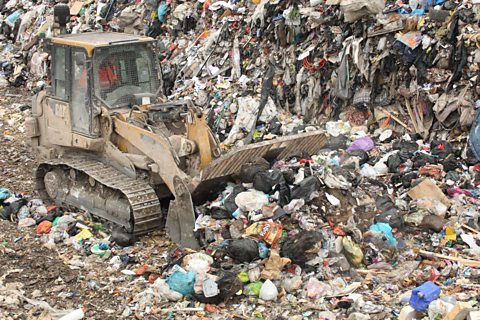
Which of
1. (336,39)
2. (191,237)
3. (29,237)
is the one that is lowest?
(29,237)

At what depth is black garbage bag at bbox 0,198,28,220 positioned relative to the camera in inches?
348

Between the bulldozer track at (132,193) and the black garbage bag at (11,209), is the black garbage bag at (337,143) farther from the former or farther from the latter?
the black garbage bag at (11,209)

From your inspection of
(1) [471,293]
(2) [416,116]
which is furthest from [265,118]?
(1) [471,293]

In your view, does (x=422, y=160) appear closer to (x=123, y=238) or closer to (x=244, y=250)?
(x=244, y=250)

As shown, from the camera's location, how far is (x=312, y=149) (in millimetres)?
8672

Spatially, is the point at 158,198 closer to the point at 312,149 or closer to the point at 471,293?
the point at 312,149

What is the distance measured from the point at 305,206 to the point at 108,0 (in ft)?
38.3

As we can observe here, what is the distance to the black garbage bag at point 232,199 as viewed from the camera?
7.38 metres

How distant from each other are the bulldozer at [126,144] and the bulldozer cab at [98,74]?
12 millimetres

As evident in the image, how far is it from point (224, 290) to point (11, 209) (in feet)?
12.4

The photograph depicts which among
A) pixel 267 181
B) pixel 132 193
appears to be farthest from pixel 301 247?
pixel 132 193

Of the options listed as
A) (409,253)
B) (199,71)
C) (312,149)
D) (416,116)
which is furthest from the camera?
(199,71)

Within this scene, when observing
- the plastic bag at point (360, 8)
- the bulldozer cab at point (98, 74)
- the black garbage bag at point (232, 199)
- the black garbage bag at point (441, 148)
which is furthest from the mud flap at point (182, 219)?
the plastic bag at point (360, 8)

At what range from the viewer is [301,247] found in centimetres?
664
